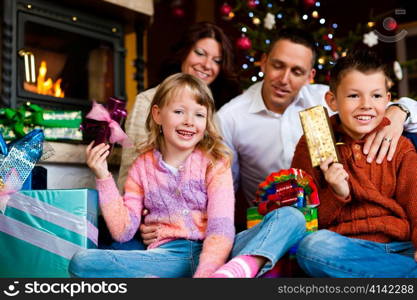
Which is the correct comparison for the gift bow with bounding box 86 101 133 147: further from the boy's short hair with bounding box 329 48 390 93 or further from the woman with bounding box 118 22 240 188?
the boy's short hair with bounding box 329 48 390 93

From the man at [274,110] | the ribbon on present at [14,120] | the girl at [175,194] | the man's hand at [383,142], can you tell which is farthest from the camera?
the man at [274,110]

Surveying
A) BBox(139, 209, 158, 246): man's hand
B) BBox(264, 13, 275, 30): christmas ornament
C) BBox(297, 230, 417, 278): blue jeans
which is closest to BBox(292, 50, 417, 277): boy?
BBox(297, 230, 417, 278): blue jeans

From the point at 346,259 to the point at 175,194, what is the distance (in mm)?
557

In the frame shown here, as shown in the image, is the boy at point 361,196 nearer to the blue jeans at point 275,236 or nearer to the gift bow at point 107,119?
the blue jeans at point 275,236

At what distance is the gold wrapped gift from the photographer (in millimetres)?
1564

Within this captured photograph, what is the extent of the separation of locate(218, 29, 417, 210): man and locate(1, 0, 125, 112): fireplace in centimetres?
84

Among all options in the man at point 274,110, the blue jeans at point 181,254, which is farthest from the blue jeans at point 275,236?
the man at point 274,110

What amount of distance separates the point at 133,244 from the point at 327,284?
2.10 ft

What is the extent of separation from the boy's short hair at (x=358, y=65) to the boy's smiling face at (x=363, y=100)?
1 centimetres

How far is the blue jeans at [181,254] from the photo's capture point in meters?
1.39

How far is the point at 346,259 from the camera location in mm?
1387

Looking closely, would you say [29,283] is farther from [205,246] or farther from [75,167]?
[75,167]

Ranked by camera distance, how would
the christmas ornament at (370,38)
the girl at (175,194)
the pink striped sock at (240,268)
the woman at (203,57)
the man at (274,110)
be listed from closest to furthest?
the pink striped sock at (240,268), the girl at (175,194), the man at (274,110), the woman at (203,57), the christmas ornament at (370,38)

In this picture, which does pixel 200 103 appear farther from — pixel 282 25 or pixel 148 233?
pixel 282 25
